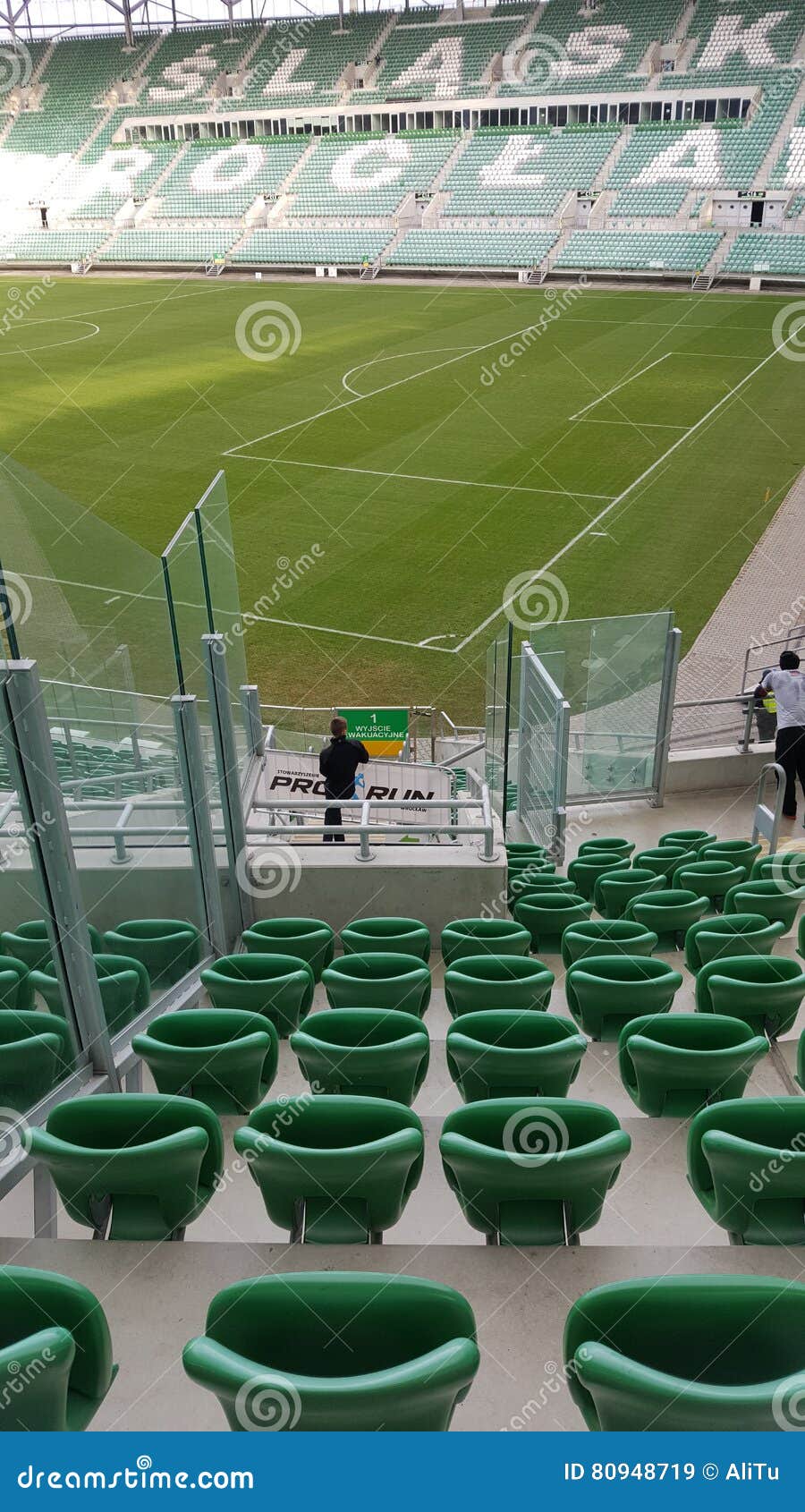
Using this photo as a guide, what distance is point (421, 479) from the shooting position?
22.9 m

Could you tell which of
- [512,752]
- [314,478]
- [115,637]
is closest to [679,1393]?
[115,637]

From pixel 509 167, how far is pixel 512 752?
4548 cm

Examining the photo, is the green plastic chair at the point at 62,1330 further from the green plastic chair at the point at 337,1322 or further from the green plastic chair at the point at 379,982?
the green plastic chair at the point at 379,982

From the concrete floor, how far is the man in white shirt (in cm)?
625

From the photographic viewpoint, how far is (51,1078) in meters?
4.11

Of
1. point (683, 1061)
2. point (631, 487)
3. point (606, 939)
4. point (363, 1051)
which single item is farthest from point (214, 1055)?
point (631, 487)

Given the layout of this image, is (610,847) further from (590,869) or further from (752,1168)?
(752,1168)

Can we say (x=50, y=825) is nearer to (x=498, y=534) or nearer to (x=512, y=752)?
(x=512, y=752)

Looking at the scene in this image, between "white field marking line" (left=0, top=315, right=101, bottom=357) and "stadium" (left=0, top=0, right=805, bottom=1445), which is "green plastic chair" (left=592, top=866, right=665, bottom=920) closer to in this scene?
"stadium" (left=0, top=0, right=805, bottom=1445)

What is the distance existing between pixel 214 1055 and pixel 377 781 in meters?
8.29

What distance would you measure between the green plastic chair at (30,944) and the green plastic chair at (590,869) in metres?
3.71

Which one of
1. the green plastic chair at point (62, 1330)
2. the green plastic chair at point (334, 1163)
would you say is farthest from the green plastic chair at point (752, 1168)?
the green plastic chair at point (62, 1330)

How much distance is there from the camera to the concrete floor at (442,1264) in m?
2.85

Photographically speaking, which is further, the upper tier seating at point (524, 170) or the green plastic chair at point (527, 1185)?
the upper tier seating at point (524, 170)
